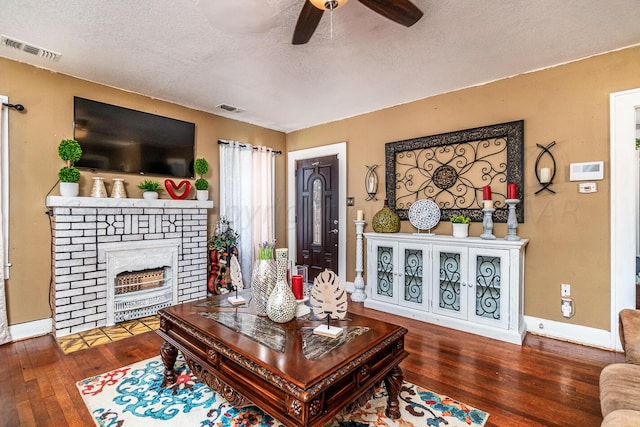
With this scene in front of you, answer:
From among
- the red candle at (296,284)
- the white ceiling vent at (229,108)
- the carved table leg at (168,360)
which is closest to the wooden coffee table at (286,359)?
the carved table leg at (168,360)

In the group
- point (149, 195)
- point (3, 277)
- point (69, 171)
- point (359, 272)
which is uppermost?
point (69, 171)

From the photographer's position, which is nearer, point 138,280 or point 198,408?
point 198,408

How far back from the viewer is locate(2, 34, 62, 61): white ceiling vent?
98.0 inches

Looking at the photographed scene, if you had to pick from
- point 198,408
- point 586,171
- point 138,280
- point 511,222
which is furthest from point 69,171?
point 586,171

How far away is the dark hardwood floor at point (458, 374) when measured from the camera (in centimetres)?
181

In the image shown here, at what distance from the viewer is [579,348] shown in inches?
105

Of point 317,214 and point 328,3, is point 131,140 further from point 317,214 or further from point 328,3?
point 328,3

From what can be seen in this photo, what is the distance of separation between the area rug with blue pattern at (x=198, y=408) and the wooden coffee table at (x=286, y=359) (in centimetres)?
11

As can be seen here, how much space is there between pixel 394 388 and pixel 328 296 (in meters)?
0.69

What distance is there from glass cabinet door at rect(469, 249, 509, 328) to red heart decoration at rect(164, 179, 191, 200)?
11.3 ft

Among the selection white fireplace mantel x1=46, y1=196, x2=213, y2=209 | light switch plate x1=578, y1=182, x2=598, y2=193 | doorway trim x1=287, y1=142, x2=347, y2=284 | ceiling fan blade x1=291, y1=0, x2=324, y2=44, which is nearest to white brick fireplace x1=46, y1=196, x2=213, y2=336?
white fireplace mantel x1=46, y1=196, x2=213, y2=209

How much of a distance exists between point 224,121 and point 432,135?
9.74 ft

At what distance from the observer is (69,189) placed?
299 centimetres

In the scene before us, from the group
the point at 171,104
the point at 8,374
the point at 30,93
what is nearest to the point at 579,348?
the point at 8,374
